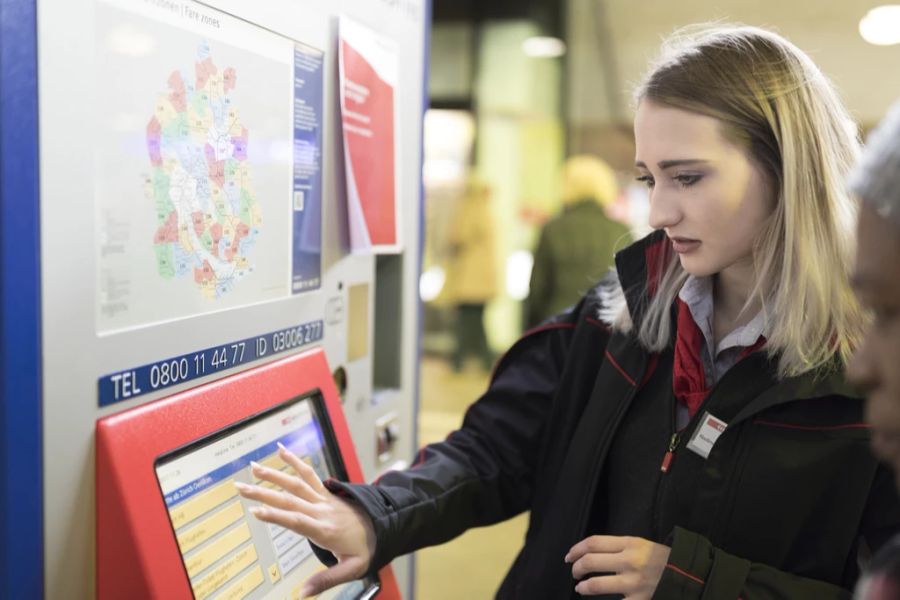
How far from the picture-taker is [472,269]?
6.69 meters

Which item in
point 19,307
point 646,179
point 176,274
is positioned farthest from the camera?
point 646,179

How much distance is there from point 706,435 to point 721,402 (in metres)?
0.05

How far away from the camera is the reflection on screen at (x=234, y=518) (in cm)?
104

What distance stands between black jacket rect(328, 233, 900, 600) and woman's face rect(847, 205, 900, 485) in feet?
1.95

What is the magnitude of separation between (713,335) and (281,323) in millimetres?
657

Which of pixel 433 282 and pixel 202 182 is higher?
pixel 202 182

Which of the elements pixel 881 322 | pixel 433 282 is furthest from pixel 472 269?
pixel 881 322

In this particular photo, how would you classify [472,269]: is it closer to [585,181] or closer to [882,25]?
[585,181]

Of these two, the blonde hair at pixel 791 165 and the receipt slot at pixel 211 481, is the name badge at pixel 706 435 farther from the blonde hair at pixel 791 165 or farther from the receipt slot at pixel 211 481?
the receipt slot at pixel 211 481

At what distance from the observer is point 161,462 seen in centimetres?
102

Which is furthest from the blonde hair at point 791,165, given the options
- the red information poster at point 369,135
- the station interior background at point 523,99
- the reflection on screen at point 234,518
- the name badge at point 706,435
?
the station interior background at point 523,99

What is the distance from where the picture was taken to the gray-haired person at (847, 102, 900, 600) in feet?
1.88

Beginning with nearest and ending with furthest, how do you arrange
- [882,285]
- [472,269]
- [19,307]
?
[882,285]
[19,307]
[472,269]

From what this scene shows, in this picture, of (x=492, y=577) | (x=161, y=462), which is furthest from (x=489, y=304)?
(x=161, y=462)
